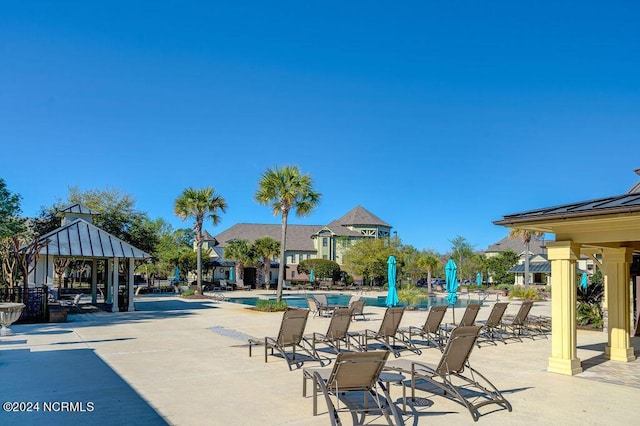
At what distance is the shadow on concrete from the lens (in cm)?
585

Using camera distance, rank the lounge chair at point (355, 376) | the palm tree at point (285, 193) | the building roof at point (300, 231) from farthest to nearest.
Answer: the building roof at point (300, 231), the palm tree at point (285, 193), the lounge chair at point (355, 376)

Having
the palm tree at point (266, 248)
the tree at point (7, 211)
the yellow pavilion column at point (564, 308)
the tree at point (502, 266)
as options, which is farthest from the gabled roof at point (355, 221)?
the yellow pavilion column at point (564, 308)

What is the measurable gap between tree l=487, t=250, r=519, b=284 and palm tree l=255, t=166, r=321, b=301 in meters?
39.5

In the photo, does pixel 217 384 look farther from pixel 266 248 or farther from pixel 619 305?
pixel 266 248

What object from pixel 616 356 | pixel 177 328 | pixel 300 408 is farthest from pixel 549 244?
pixel 177 328

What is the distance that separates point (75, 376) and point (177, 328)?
7.06 m

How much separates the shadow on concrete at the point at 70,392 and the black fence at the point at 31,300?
22.3 feet

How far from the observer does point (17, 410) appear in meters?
6.16

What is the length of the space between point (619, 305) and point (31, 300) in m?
16.9

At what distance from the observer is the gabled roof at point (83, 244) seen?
1819cm

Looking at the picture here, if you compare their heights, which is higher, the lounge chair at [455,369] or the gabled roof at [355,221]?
the gabled roof at [355,221]

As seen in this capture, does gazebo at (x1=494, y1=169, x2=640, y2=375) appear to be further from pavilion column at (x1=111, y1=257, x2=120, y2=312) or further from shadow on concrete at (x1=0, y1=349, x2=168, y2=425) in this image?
pavilion column at (x1=111, y1=257, x2=120, y2=312)

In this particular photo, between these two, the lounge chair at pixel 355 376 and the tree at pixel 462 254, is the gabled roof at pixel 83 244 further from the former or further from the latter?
the tree at pixel 462 254

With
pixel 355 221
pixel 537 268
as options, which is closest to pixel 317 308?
pixel 537 268
